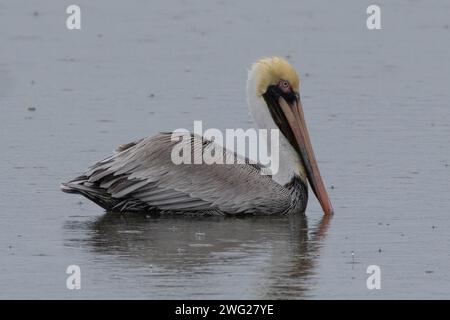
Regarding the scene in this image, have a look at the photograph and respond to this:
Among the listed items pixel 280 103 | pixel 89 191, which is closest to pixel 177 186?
pixel 89 191

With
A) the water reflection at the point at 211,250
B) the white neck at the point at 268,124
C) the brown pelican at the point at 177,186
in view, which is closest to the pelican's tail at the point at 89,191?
the brown pelican at the point at 177,186

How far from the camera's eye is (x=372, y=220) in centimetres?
1042

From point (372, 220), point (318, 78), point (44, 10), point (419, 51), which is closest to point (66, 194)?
point (372, 220)

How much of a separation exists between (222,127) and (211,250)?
390 cm

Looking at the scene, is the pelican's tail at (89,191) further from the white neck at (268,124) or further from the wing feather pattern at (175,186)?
the white neck at (268,124)

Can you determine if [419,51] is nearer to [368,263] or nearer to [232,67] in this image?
[232,67]

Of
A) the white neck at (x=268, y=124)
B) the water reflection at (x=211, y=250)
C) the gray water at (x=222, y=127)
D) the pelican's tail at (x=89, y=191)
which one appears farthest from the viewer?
the white neck at (x=268, y=124)

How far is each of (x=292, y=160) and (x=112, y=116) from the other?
3.25 m

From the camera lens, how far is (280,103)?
1110 cm

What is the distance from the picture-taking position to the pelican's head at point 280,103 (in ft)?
36.3

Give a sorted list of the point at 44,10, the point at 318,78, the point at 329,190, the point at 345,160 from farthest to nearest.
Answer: the point at 44,10, the point at 318,78, the point at 345,160, the point at 329,190

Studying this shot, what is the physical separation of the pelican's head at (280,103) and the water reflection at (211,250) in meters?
0.61

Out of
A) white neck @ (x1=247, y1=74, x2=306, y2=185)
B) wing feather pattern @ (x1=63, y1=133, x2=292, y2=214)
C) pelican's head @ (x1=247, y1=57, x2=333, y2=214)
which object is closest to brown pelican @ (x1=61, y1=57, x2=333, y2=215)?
wing feather pattern @ (x1=63, y1=133, x2=292, y2=214)

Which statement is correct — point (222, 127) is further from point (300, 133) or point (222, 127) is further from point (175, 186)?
point (175, 186)
